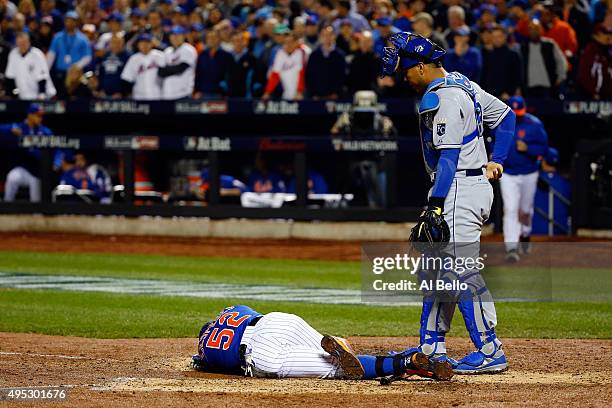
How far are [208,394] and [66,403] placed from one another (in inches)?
29.9

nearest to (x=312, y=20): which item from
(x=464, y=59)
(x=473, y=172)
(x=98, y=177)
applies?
(x=464, y=59)

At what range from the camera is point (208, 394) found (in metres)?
6.34

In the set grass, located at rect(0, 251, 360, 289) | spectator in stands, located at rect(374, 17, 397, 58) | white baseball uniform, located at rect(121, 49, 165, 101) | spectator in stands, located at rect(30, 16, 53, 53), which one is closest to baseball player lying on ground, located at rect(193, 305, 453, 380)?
grass, located at rect(0, 251, 360, 289)

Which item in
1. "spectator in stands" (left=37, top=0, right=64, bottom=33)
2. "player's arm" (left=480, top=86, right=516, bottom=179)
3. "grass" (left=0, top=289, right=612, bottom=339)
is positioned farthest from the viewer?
"spectator in stands" (left=37, top=0, right=64, bottom=33)

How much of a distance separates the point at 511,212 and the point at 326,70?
415 centimetres

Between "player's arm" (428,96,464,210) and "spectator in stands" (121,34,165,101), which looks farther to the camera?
"spectator in stands" (121,34,165,101)

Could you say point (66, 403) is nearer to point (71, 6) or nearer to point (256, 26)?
point (256, 26)

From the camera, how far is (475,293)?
6.98 m

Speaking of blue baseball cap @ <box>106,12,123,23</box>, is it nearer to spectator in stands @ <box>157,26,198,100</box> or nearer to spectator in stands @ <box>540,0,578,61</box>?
spectator in stands @ <box>157,26,198,100</box>

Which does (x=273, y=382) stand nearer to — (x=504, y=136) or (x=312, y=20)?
(x=504, y=136)

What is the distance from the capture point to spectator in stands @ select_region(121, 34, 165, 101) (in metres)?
18.8

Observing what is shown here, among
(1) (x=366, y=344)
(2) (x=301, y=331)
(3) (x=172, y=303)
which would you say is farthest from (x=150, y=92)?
(2) (x=301, y=331)

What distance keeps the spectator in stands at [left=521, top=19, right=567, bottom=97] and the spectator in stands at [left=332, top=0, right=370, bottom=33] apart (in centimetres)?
313

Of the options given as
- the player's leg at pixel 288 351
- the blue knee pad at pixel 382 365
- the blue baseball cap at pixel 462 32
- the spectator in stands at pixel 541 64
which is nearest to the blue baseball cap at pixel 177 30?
the blue baseball cap at pixel 462 32
